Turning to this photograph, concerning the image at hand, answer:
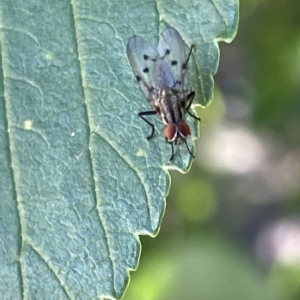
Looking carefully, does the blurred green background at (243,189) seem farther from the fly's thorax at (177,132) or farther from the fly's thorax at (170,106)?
the fly's thorax at (177,132)

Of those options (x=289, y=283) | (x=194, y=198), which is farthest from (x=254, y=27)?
(x=289, y=283)

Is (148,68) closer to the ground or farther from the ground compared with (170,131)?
farther from the ground

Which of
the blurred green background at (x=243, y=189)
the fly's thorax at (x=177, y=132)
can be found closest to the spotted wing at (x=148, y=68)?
the fly's thorax at (x=177, y=132)

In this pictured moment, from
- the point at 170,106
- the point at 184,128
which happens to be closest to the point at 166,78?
the point at 170,106

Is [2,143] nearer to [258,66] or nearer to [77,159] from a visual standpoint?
[77,159]

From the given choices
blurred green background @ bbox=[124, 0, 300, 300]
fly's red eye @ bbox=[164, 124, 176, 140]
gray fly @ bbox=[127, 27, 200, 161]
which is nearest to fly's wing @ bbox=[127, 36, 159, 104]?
gray fly @ bbox=[127, 27, 200, 161]

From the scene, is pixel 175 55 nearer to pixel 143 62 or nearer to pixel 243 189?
pixel 143 62

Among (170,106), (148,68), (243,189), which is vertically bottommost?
(243,189)

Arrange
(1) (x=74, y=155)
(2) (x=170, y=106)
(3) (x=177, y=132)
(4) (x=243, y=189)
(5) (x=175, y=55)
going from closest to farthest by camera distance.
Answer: (1) (x=74, y=155), (3) (x=177, y=132), (5) (x=175, y=55), (2) (x=170, y=106), (4) (x=243, y=189)
